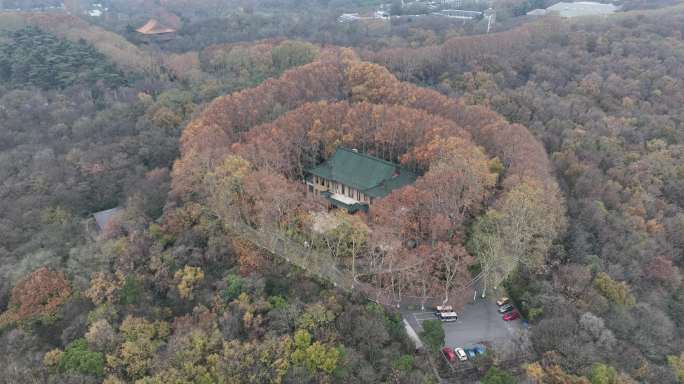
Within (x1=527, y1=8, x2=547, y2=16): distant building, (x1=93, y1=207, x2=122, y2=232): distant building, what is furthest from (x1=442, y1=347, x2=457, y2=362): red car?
(x1=527, y1=8, x2=547, y2=16): distant building

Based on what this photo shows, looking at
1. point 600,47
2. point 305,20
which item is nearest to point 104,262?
point 600,47

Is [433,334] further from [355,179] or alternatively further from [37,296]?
[37,296]

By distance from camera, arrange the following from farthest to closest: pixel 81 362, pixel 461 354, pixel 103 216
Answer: pixel 103 216 < pixel 461 354 < pixel 81 362

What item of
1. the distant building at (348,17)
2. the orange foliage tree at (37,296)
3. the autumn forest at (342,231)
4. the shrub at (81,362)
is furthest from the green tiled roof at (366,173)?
the distant building at (348,17)

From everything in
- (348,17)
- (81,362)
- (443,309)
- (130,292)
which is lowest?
(81,362)

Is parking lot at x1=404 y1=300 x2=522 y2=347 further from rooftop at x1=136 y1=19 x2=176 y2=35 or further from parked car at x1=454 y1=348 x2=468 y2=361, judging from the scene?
rooftop at x1=136 y1=19 x2=176 y2=35

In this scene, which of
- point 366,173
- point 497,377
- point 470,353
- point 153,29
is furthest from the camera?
point 153,29

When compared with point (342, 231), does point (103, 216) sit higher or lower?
lower

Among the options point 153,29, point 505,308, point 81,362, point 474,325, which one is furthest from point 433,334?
point 153,29
